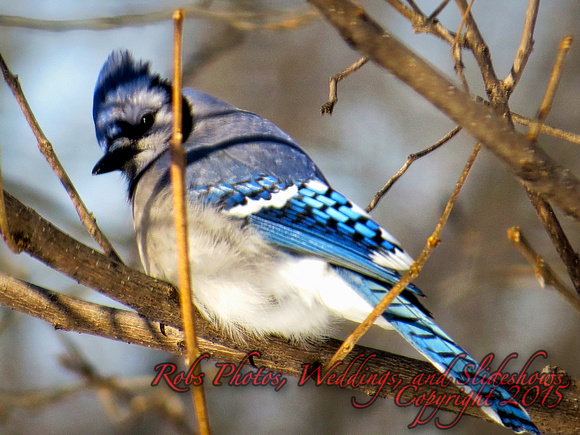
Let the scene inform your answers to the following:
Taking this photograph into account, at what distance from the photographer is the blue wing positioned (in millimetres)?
1684

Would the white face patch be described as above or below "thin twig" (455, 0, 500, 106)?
below

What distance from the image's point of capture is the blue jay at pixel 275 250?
1836 mm

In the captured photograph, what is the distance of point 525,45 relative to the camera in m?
1.57

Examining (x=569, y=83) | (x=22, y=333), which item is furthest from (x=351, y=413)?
(x=569, y=83)

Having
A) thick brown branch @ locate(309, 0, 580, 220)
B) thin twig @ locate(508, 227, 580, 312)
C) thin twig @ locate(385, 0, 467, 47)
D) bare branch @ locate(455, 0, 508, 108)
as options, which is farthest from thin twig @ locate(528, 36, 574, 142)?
thin twig @ locate(385, 0, 467, 47)

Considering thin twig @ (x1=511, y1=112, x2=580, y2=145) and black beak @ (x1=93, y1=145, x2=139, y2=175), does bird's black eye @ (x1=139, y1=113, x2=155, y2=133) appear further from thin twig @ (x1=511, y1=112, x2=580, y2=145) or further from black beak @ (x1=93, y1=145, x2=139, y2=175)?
thin twig @ (x1=511, y1=112, x2=580, y2=145)

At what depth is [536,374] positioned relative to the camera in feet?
6.06

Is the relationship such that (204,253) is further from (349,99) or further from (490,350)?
(349,99)

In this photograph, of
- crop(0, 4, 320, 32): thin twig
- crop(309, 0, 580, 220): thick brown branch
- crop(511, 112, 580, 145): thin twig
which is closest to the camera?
crop(309, 0, 580, 220): thick brown branch

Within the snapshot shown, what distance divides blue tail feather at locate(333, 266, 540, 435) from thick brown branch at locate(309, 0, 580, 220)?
614 mm

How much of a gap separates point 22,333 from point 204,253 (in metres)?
2.41

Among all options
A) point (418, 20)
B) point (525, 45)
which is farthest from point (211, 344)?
point (525, 45)

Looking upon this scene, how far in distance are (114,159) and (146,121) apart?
18 centimetres

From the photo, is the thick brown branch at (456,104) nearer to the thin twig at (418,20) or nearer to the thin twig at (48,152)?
the thin twig at (418,20)
